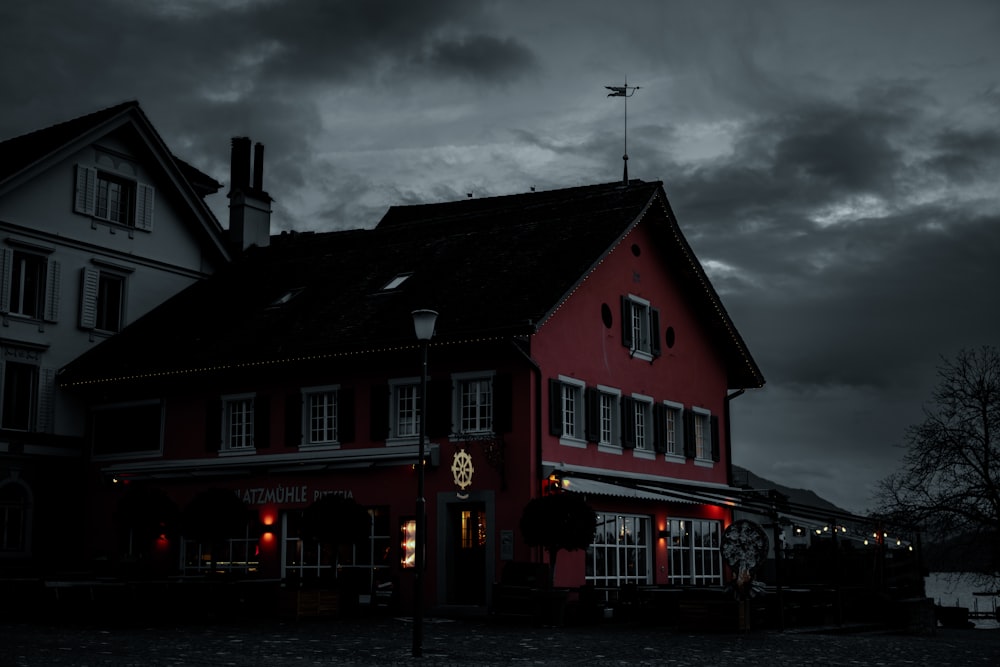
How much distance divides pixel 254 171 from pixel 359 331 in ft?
44.9

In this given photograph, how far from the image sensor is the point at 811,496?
160 ft

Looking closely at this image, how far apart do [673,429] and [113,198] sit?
15.3m

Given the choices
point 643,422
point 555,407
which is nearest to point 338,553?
point 555,407

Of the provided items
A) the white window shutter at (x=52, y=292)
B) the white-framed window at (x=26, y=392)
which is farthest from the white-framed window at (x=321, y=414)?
the white window shutter at (x=52, y=292)

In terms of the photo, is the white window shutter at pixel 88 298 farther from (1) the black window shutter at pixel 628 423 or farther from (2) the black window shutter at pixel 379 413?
(1) the black window shutter at pixel 628 423

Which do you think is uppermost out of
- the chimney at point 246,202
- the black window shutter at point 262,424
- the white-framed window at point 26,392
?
the chimney at point 246,202

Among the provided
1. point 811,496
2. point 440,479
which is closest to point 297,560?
point 440,479

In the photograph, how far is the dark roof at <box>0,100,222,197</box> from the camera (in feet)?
99.7

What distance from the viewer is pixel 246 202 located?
38.4m

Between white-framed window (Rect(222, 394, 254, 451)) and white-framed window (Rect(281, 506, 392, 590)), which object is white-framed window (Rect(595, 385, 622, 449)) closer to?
white-framed window (Rect(281, 506, 392, 590))

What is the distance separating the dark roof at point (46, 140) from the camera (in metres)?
30.4

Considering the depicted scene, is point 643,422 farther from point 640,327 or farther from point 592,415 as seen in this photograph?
point 592,415

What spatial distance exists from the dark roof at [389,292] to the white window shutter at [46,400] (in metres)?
0.38

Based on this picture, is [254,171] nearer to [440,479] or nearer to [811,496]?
[440,479]
